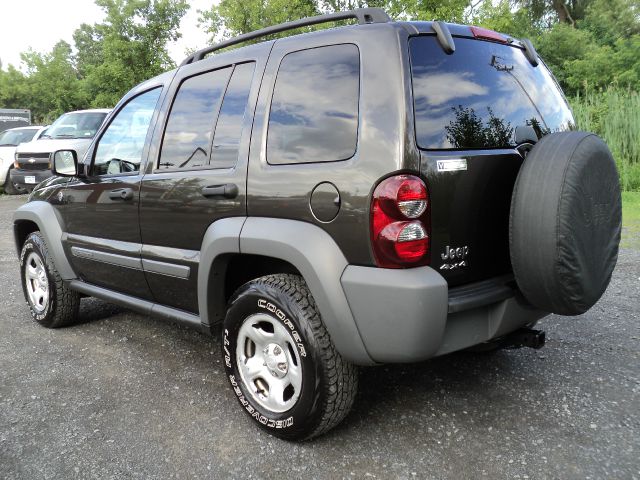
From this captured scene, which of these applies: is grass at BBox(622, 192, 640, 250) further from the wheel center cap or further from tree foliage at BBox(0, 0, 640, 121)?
the wheel center cap

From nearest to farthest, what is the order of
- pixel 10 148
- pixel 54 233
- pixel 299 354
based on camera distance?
1. pixel 299 354
2. pixel 54 233
3. pixel 10 148

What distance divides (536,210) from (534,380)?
1.35m

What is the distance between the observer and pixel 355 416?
2.87m

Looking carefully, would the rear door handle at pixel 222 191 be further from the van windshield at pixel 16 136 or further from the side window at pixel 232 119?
the van windshield at pixel 16 136

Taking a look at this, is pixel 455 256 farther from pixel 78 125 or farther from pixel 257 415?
pixel 78 125

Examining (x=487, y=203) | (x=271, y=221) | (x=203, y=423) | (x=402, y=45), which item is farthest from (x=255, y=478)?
(x=402, y=45)

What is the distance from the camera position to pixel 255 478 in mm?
2391

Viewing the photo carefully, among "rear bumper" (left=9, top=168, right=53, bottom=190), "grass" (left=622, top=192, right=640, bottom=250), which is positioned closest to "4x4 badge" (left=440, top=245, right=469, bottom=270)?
"grass" (left=622, top=192, right=640, bottom=250)

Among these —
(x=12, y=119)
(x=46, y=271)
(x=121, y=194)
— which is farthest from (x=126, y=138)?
(x=12, y=119)

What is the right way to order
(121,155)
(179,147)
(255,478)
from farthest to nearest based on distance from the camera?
1. (121,155)
2. (179,147)
3. (255,478)

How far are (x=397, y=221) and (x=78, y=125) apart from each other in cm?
1143

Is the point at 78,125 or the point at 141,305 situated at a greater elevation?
the point at 78,125

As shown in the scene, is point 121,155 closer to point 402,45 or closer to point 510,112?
point 402,45

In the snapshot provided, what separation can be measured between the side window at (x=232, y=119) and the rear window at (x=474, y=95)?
95 cm
